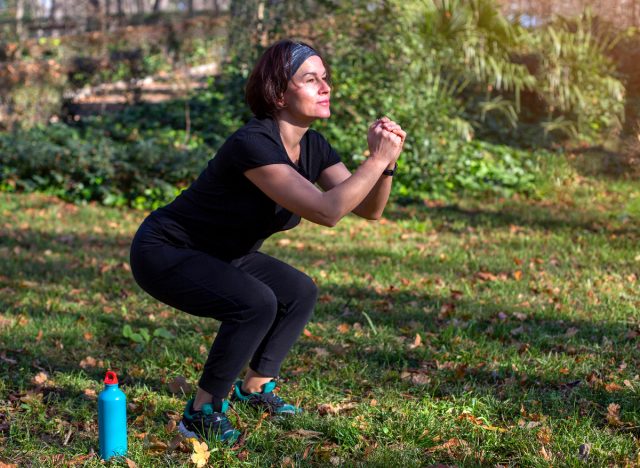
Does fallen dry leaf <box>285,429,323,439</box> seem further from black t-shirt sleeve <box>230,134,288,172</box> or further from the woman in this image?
black t-shirt sleeve <box>230,134,288,172</box>

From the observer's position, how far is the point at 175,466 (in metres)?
3.20

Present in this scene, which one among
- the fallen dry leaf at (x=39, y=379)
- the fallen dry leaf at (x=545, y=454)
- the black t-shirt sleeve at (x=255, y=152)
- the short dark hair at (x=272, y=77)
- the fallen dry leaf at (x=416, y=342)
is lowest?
the fallen dry leaf at (x=39, y=379)

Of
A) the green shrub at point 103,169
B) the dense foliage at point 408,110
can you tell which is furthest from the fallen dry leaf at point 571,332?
the green shrub at point 103,169

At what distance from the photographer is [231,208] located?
3287mm

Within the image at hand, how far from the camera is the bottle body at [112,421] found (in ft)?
10.5

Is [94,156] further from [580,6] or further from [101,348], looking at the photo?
[580,6]

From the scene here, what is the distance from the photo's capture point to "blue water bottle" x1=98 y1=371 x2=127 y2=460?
3.18 metres

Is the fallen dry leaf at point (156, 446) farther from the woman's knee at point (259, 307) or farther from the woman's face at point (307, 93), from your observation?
the woman's face at point (307, 93)

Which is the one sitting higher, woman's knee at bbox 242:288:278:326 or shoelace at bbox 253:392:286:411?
woman's knee at bbox 242:288:278:326

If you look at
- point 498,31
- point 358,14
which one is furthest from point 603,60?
point 358,14

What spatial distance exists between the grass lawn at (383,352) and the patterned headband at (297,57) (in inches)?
59.6

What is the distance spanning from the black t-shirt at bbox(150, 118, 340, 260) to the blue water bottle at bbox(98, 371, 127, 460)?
0.63 metres

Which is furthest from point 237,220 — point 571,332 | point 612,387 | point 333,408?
point 571,332

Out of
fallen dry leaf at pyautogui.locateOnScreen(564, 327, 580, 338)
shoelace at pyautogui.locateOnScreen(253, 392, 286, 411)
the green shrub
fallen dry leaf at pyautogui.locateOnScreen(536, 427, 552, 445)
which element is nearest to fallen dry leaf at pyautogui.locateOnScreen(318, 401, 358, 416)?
shoelace at pyautogui.locateOnScreen(253, 392, 286, 411)
